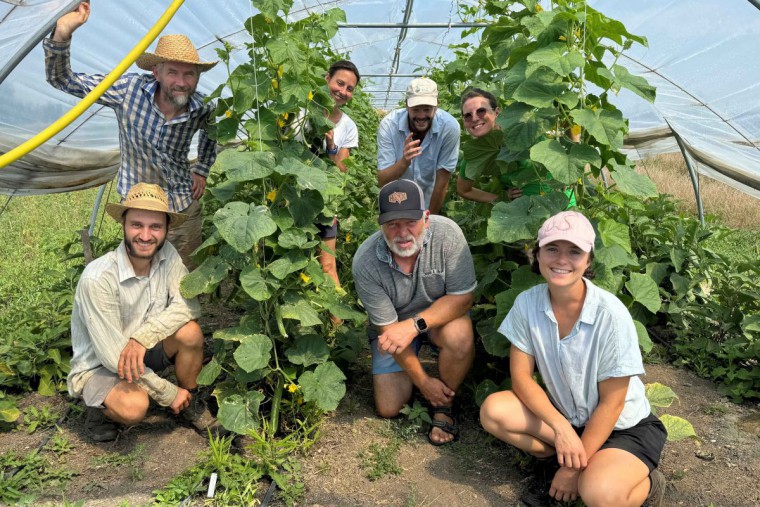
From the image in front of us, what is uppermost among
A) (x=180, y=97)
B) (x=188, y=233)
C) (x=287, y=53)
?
(x=287, y=53)

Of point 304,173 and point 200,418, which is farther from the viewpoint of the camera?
point 200,418

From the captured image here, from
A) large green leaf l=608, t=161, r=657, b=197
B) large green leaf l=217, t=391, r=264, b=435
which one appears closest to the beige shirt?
large green leaf l=217, t=391, r=264, b=435

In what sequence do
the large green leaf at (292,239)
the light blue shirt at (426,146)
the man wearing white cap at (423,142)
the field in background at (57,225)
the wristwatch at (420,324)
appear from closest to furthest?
the large green leaf at (292,239) < the wristwatch at (420,324) < the man wearing white cap at (423,142) < the light blue shirt at (426,146) < the field in background at (57,225)

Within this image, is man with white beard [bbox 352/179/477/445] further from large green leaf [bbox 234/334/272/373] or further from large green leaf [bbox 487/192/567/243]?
large green leaf [bbox 234/334/272/373]

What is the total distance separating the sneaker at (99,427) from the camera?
3406mm

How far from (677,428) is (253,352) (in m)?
1.81

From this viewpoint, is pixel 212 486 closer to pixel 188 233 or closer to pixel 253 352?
pixel 253 352

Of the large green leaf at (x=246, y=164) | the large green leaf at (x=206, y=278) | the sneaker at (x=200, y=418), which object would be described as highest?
the large green leaf at (x=246, y=164)

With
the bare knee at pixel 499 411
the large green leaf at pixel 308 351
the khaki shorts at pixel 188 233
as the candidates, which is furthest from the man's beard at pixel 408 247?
the khaki shorts at pixel 188 233

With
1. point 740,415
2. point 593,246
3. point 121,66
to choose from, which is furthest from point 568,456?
point 121,66

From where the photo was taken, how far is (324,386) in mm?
3168

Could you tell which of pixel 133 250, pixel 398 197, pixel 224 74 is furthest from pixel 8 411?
pixel 224 74

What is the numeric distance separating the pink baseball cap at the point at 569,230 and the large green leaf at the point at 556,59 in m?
0.54

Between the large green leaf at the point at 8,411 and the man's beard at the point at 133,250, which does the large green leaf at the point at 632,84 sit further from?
the large green leaf at the point at 8,411
